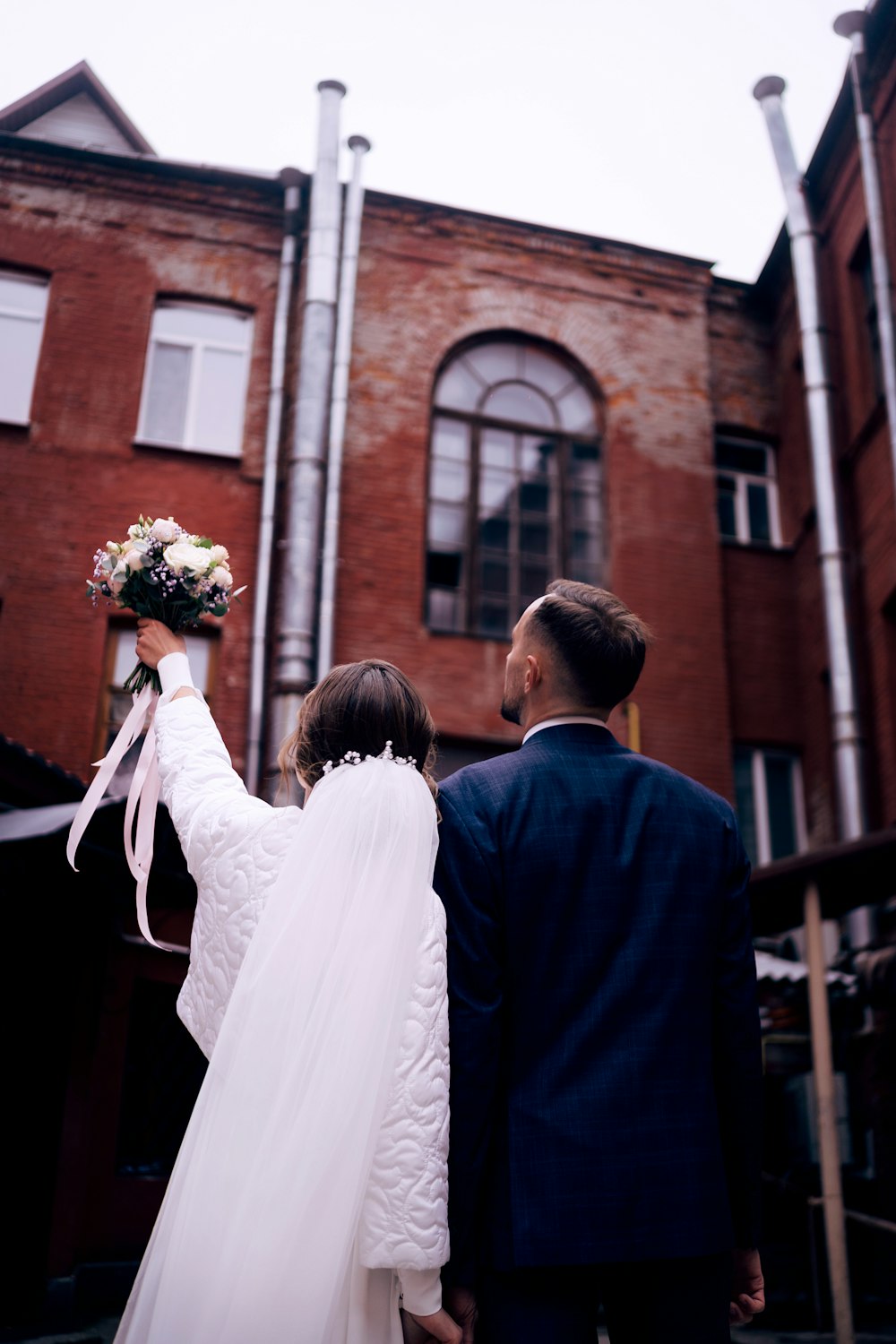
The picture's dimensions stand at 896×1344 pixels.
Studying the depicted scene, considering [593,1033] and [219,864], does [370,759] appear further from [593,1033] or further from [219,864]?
[593,1033]

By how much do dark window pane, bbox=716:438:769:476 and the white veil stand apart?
39.8ft

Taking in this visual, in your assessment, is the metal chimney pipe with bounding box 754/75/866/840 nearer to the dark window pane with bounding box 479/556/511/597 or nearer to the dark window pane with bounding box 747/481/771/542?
the dark window pane with bounding box 747/481/771/542

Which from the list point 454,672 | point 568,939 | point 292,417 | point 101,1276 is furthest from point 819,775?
point 568,939

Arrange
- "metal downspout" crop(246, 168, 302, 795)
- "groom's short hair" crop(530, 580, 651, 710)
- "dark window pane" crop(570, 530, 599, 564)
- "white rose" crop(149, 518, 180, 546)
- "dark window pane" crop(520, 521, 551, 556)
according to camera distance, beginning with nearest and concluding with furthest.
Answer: "groom's short hair" crop(530, 580, 651, 710)
"white rose" crop(149, 518, 180, 546)
"metal downspout" crop(246, 168, 302, 795)
"dark window pane" crop(520, 521, 551, 556)
"dark window pane" crop(570, 530, 599, 564)

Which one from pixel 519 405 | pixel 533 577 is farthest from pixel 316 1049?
pixel 519 405

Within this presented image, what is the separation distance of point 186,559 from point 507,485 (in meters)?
9.95

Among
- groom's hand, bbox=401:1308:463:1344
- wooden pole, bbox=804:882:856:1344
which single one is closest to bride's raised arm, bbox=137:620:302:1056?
groom's hand, bbox=401:1308:463:1344

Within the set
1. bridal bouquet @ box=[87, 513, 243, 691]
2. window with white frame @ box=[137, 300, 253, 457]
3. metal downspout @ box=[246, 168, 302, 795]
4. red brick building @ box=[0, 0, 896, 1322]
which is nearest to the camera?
bridal bouquet @ box=[87, 513, 243, 691]

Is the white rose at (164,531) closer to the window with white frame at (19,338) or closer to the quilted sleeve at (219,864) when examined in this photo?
the quilted sleeve at (219,864)

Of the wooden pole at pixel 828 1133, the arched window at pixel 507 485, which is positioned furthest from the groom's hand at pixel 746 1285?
the arched window at pixel 507 485

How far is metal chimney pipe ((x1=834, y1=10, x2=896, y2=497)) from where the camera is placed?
36.6ft

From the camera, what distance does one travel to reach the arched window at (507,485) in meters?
12.4

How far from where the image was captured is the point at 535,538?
12766 millimetres

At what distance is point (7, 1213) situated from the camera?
25.3 feet
